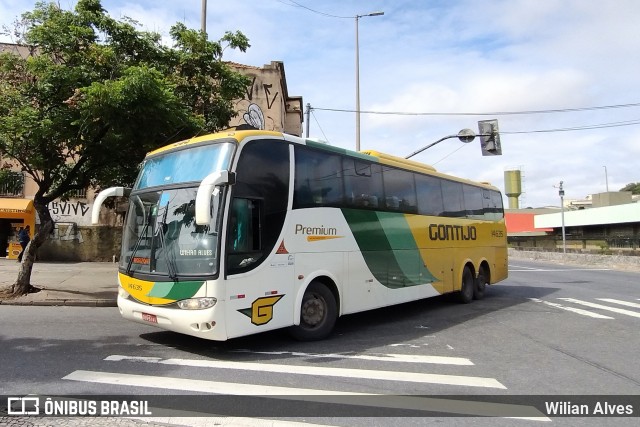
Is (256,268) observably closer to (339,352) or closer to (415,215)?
(339,352)

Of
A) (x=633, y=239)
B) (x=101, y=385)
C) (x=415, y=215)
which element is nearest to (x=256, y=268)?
(x=101, y=385)

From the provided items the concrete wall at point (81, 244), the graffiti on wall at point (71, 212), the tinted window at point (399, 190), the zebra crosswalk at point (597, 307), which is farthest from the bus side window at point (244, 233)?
the graffiti on wall at point (71, 212)

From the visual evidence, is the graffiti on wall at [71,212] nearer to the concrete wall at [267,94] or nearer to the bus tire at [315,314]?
the concrete wall at [267,94]

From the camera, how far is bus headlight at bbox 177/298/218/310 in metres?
6.17

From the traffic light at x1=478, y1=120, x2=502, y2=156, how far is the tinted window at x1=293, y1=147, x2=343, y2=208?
1404 centimetres

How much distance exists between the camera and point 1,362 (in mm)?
6137

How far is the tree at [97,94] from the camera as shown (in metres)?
10.1

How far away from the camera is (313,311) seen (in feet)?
25.4

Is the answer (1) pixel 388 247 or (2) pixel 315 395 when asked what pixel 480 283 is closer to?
(1) pixel 388 247

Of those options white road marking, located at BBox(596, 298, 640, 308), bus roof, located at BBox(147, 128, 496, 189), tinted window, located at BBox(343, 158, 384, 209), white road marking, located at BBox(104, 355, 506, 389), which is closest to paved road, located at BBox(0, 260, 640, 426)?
white road marking, located at BBox(104, 355, 506, 389)

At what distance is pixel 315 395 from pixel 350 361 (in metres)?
1.54

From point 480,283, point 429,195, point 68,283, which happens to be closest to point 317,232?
point 429,195

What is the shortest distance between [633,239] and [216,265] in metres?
35.8

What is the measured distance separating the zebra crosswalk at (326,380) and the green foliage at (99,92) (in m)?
5.72
